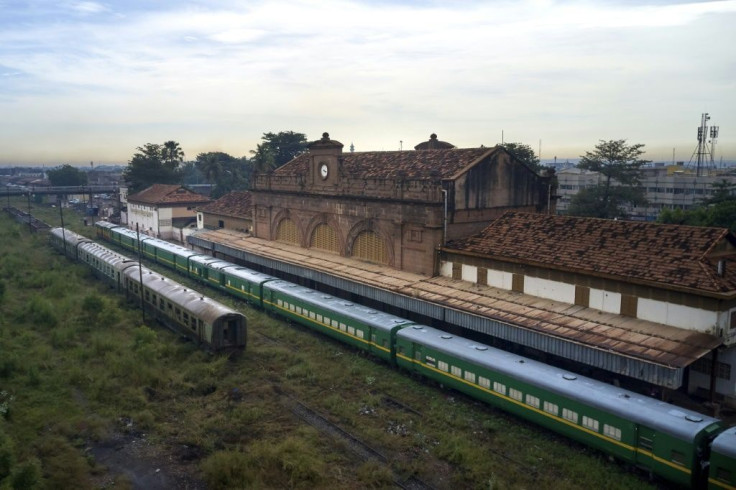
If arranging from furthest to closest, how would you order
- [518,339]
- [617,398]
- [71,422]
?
[518,339]
[71,422]
[617,398]

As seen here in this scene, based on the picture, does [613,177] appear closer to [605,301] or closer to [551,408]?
[605,301]

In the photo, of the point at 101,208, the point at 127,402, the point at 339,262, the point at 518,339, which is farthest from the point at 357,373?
the point at 101,208

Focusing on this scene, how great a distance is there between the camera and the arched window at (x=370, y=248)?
39.3 meters

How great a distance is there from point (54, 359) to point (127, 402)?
7.71m

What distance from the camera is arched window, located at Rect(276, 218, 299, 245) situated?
49.1 metres

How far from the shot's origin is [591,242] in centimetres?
2873

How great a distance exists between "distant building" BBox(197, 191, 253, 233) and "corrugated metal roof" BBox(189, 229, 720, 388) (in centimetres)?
2057

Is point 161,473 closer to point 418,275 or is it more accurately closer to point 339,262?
point 418,275

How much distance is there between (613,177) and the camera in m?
58.4

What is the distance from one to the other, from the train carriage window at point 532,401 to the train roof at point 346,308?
8.14 meters

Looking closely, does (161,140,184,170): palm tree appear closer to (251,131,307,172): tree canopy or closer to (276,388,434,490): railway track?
(251,131,307,172): tree canopy

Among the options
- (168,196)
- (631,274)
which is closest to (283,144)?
(168,196)

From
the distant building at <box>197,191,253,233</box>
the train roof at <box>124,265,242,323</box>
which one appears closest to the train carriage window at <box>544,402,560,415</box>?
the train roof at <box>124,265,242,323</box>

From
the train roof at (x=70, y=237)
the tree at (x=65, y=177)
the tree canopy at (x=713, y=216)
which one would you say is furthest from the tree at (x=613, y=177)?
the tree at (x=65, y=177)
